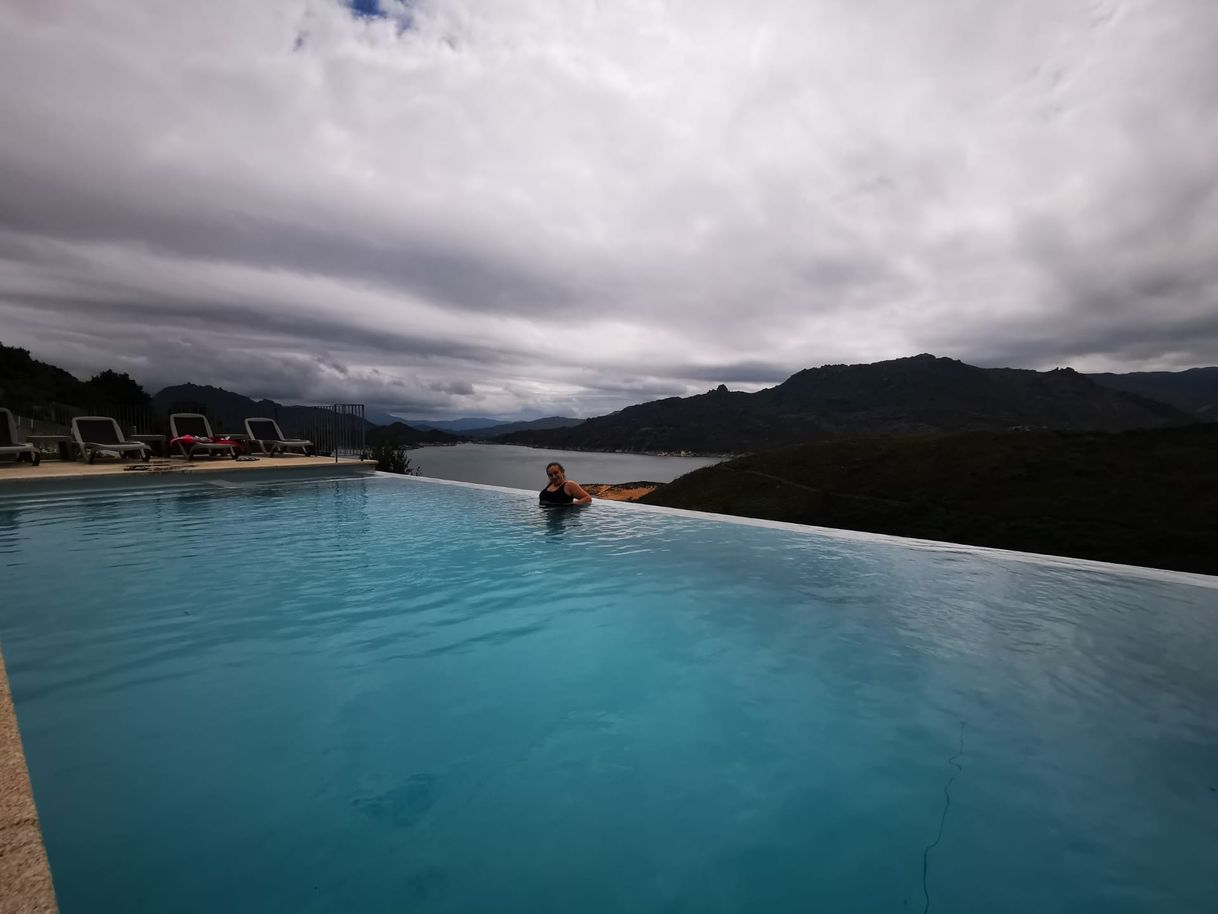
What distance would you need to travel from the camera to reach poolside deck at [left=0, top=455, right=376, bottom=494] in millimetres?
11820

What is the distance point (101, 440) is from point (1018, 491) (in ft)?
104

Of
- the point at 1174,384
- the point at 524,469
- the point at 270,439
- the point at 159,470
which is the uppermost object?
the point at 1174,384

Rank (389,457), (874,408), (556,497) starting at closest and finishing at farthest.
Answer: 1. (556,497)
2. (389,457)
3. (874,408)

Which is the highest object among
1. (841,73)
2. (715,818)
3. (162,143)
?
(841,73)

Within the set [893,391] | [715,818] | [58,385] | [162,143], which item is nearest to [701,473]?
[162,143]

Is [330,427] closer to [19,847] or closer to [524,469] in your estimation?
[19,847]

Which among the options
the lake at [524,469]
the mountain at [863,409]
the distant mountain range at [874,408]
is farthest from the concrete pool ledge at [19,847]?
the mountain at [863,409]

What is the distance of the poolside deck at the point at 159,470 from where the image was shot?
11.8m

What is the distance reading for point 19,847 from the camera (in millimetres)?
1805

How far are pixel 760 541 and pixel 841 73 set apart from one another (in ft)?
37.2

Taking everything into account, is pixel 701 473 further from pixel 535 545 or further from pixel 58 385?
pixel 58 385

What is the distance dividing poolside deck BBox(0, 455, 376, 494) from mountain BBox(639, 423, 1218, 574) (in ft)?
53.9

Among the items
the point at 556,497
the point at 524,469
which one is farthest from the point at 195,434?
the point at 524,469

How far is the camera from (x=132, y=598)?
543 centimetres
